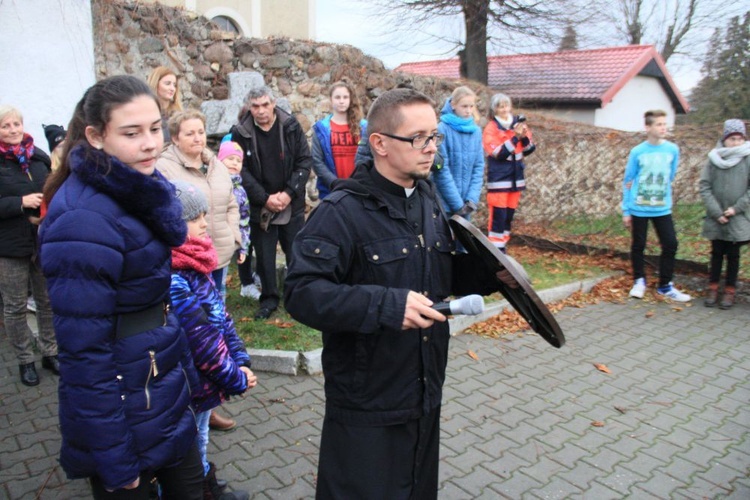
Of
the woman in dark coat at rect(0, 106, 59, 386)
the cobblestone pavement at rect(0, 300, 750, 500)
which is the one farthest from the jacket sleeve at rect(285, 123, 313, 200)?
the woman in dark coat at rect(0, 106, 59, 386)

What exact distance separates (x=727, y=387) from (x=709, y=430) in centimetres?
92

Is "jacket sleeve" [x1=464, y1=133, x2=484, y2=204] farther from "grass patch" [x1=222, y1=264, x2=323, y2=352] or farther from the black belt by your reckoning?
the black belt

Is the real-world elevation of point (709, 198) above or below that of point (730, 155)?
below

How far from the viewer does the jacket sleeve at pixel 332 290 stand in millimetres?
2018

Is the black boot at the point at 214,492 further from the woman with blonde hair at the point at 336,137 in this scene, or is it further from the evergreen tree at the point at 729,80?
the evergreen tree at the point at 729,80

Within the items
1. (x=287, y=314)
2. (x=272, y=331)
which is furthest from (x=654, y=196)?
(x=272, y=331)

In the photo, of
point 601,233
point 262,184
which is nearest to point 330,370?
point 262,184

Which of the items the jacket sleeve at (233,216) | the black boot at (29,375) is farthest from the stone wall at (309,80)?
the black boot at (29,375)

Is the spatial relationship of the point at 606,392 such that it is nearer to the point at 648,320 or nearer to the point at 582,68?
the point at 648,320

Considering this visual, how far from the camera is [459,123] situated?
6.18m

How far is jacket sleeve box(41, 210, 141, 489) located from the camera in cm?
196

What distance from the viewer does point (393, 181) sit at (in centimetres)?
238

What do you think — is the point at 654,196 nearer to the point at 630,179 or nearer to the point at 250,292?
the point at 630,179

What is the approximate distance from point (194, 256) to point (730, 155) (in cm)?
639
